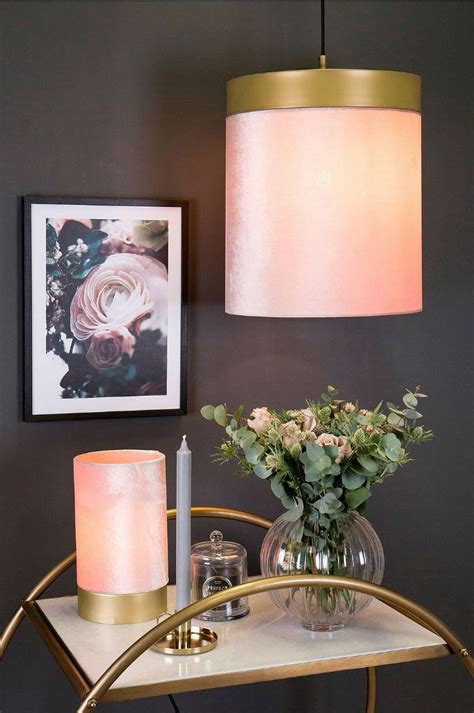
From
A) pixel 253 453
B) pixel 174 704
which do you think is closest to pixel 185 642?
pixel 253 453

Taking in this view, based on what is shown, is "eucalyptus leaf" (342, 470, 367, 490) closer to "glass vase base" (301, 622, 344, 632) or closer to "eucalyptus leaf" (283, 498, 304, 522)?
"eucalyptus leaf" (283, 498, 304, 522)

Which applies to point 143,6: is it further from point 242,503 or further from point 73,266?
point 242,503

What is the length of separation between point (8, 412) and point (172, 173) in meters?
0.60

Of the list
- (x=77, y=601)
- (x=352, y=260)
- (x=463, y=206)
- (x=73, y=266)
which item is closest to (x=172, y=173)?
(x=73, y=266)

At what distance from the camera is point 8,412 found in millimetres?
2020

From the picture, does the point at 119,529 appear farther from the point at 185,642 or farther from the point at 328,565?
the point at 328,565

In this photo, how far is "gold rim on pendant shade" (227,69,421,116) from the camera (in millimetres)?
1772

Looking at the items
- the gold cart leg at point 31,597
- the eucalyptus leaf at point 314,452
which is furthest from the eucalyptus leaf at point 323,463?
the gold cart leg at point 31,597

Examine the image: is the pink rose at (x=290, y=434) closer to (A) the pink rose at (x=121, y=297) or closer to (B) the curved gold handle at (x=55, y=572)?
(B) the curved gold handle at (x=55, y=572)

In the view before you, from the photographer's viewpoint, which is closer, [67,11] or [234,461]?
[67,11]

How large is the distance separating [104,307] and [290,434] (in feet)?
1.76

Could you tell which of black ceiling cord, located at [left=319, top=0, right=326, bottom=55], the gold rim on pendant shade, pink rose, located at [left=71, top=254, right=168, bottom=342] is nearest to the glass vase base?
pink rose, located at [left=71, top=254, right=168, bottom=342]

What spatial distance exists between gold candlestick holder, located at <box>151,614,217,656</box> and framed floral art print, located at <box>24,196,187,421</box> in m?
0.56

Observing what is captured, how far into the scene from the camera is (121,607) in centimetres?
173
